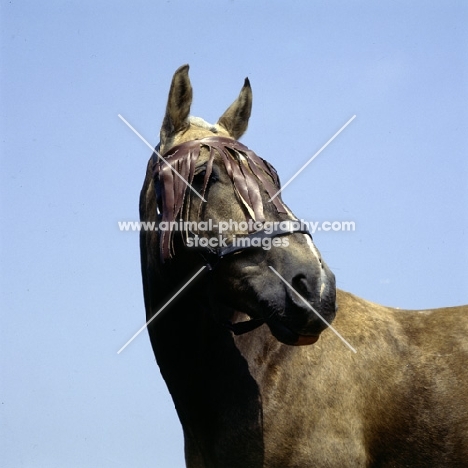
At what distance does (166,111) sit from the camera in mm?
6516

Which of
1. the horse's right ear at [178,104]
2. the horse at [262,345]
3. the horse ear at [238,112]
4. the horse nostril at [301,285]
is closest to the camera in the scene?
the horse nostril at [301,285]

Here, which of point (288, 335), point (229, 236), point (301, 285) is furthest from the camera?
point (229, 236)

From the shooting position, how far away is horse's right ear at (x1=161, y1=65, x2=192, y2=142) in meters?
6.33

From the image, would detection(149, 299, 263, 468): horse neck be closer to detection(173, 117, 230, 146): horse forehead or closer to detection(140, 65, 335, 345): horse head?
detection(140, 65, 335, 345): horse head

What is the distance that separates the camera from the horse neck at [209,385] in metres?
Result: 5.72

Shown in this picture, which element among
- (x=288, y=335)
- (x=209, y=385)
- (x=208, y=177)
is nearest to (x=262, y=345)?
(x=209, y=385)

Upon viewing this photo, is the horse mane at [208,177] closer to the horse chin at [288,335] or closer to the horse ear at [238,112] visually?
the horse chin at [288,335]

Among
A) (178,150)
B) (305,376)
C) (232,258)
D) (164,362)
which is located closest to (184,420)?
(164,362)

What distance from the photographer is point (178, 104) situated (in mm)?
6438

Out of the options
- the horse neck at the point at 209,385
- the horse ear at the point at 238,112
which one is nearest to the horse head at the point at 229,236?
the horse neck at the point at 209,385

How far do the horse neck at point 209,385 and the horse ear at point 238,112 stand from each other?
1770 mm

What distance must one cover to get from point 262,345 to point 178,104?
2022 mm

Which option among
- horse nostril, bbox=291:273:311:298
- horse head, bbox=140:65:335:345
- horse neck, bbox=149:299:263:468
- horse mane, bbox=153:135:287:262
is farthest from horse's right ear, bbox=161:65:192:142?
horse nostril, bbox=291:273:311:298

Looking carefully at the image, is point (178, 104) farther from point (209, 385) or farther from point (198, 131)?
point (209, 385)
